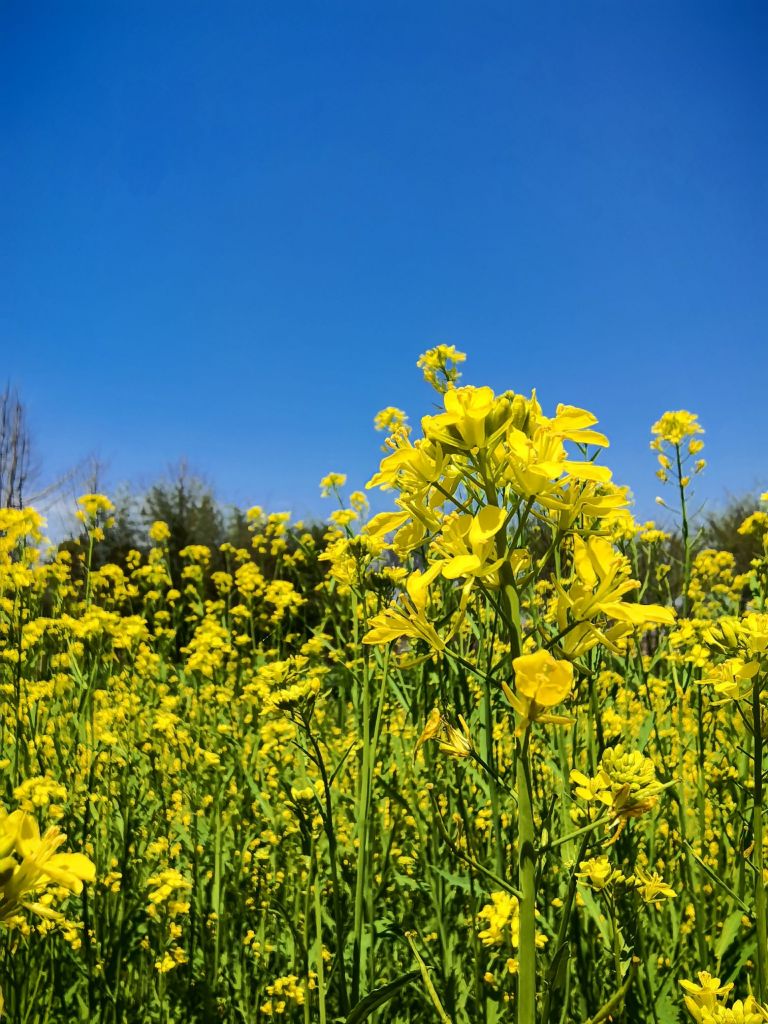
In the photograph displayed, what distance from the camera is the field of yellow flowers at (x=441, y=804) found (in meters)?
1.13

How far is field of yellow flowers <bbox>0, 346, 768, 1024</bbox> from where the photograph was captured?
1.13 metres

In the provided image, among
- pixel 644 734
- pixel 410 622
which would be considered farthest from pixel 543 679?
pixel 644 734

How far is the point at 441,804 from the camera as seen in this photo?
310cm

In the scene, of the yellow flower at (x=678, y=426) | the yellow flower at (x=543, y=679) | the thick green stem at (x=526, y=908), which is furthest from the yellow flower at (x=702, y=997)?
the yellow flower at (x=678, y=426)

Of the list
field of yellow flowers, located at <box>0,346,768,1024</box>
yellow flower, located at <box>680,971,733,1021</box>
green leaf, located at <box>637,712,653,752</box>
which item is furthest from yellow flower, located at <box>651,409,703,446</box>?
yellow flower, located at <box>680,971,733,1021</box>

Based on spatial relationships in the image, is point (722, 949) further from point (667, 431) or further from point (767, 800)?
point (667, 431)

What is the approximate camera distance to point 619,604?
109cm

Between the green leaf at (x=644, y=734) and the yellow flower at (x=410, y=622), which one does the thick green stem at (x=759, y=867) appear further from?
the yellow flower at (x=410, y=622)

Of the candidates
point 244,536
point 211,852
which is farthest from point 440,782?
point 244,536

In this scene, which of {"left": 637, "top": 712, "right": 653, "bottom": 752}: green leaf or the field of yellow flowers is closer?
the field of yellow flowers

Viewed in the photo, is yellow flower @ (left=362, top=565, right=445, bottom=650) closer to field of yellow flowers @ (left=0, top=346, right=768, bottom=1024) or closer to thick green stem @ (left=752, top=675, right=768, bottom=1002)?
field of yellow flowers @ (left=0, top=346, right=768, bottom=1024)

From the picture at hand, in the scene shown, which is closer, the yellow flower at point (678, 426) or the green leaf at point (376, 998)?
the green leaf at point (376, 998)

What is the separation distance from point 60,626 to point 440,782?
2198 millimetres

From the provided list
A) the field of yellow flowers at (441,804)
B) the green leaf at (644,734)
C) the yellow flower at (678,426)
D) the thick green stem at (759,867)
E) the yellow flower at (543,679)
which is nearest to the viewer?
the yellow flower at (543,679)
